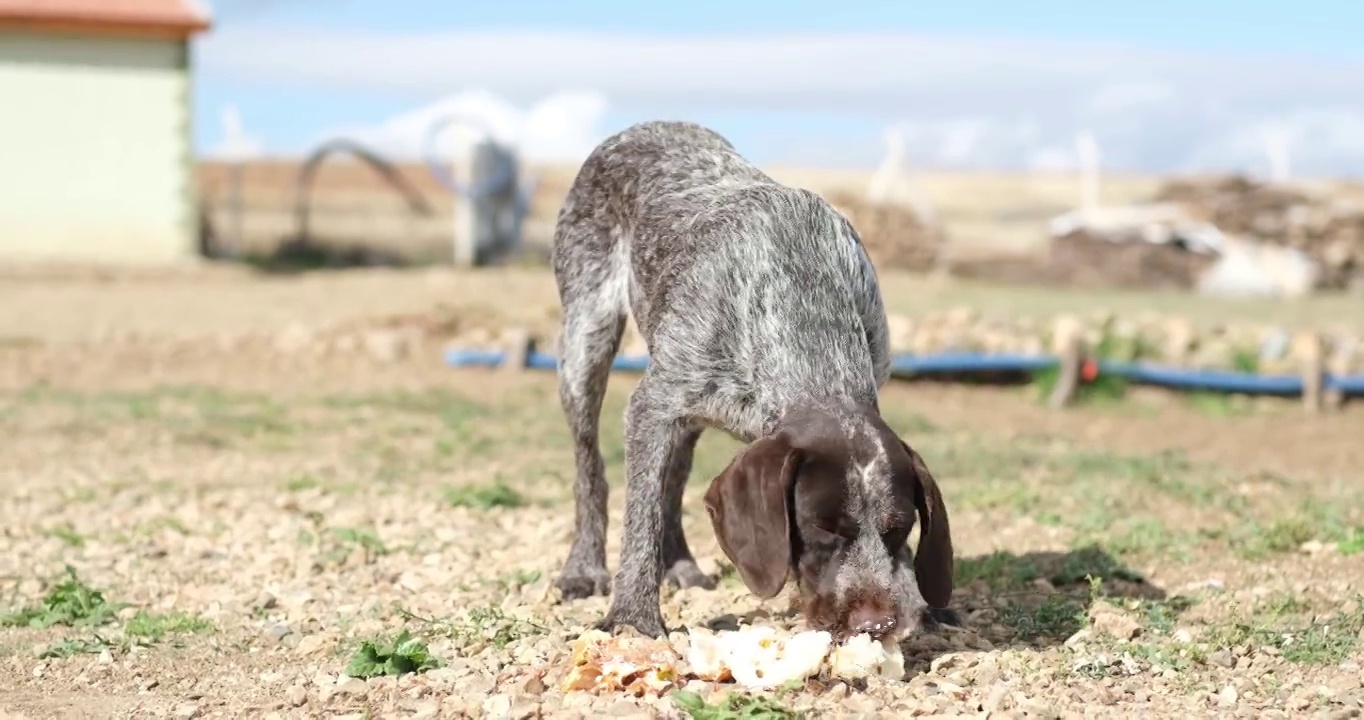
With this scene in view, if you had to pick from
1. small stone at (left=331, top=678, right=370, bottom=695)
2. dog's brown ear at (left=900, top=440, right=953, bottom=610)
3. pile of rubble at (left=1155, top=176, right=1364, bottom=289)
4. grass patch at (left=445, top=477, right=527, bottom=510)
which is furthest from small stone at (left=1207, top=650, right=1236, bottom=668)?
pile of rubble at (left=1155, top=176, right=1364, bottom=289)

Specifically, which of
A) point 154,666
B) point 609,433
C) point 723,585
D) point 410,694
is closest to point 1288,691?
point 723,585

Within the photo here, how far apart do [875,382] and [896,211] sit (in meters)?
20.6

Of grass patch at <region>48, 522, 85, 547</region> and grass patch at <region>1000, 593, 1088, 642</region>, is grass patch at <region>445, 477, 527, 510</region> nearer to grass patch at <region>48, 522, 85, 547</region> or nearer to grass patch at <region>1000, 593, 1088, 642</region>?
grass patch at <region>48, 522, 85, 547</region>

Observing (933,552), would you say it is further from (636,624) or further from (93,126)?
(93,126)

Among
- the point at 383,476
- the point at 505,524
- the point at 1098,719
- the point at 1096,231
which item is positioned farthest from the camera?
the point at 1096,231

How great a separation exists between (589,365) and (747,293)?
1335 mm

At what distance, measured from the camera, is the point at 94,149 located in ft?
72.8

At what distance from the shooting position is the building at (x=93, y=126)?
2189cm

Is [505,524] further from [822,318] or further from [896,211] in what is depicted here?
[896,211]

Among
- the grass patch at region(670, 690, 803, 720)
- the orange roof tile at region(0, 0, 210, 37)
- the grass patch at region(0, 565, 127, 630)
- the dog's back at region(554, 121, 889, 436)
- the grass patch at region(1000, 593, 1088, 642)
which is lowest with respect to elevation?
the grass patch at region(0, 565, 127, 630)

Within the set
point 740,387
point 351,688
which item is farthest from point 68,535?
point 740,387

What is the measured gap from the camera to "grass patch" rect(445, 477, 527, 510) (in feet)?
28.5

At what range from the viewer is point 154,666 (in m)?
6.02

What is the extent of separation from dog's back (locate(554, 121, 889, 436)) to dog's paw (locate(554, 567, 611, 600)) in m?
1.08
